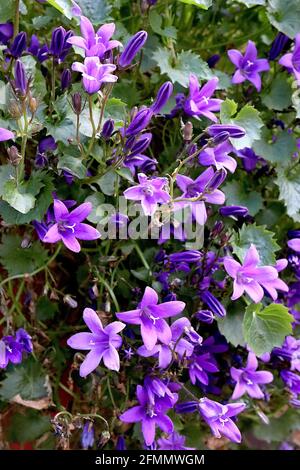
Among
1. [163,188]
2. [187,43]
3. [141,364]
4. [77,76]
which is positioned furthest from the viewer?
[187,43]

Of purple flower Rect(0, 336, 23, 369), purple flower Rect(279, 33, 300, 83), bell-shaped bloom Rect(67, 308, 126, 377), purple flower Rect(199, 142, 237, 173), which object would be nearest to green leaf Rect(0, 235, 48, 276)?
purple flower Rect(0, 336, 23, 369)

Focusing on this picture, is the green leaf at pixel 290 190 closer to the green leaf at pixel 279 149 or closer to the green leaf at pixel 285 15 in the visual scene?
the green leaf at pixel 279 149

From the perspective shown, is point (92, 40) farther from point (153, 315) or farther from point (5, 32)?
point (153, 315)

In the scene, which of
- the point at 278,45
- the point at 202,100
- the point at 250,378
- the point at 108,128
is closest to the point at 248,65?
the point at 278,45

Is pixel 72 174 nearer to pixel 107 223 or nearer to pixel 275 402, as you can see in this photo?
pixel 107 223

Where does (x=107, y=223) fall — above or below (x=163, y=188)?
below
